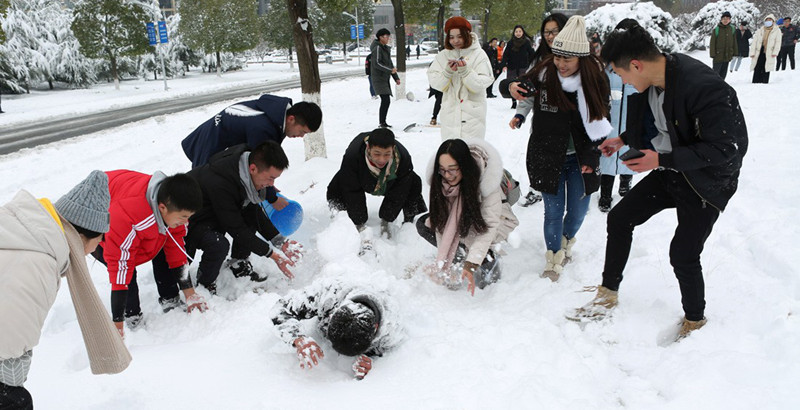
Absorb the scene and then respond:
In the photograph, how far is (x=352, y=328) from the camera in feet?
7.80

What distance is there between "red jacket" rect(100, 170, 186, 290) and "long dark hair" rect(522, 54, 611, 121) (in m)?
2.52

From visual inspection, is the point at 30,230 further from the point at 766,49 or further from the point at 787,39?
the point at 787,39

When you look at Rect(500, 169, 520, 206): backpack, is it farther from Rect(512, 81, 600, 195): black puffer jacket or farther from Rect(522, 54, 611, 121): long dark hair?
Rect(522, 54, 611, 121): long dark hair

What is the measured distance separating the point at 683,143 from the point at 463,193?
1.32 meters

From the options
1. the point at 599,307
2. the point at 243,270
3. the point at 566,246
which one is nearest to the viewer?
the point at 599,307

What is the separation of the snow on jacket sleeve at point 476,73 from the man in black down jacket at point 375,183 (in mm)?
1022

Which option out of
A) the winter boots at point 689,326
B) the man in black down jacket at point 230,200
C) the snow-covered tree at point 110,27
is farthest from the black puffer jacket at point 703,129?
the snow-covered tree at point 110,27

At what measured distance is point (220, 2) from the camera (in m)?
28.6

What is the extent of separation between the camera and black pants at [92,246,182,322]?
2.79 metres

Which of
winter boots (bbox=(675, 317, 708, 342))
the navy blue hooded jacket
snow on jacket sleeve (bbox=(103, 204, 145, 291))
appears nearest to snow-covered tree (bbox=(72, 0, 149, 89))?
the navy blue hooded jacket

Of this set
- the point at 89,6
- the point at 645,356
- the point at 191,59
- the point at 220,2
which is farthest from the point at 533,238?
the point at 191,59

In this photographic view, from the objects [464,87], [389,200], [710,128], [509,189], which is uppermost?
[464,87]

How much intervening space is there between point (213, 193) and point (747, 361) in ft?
10.2

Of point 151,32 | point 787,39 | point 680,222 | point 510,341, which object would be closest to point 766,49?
point 787,39
